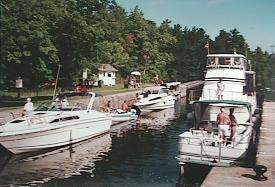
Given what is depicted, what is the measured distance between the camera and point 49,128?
23984 mm

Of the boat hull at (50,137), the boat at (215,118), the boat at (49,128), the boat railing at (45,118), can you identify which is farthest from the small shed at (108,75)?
the boat railing at (45,118)

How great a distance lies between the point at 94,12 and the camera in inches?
1778

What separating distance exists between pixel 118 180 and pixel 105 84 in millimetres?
65174

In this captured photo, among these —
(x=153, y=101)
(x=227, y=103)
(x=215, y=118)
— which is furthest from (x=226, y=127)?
(x=153, y=101)

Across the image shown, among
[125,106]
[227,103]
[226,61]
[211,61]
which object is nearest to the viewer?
[227,103]

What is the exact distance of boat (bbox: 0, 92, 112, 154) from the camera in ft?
74.3

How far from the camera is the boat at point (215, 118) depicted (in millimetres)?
18828

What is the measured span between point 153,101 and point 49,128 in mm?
28210

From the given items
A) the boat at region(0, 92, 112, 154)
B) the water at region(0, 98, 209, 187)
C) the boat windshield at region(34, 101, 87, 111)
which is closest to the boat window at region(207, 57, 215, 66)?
the water at region(0, 98, 209, 187)

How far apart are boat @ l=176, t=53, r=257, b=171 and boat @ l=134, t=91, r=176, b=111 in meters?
16.6

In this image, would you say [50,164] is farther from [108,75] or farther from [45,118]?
[108,75]

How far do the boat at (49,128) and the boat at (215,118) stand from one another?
6.78m

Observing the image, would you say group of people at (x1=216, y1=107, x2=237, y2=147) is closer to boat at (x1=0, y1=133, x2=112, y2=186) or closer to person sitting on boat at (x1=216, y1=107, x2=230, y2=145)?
person sitting on boat at (x1=216, y1=107, x2=230, y2=145)

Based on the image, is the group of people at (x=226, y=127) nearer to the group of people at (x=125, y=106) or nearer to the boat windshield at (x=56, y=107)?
the boat windshield at (x=56, y=107)
